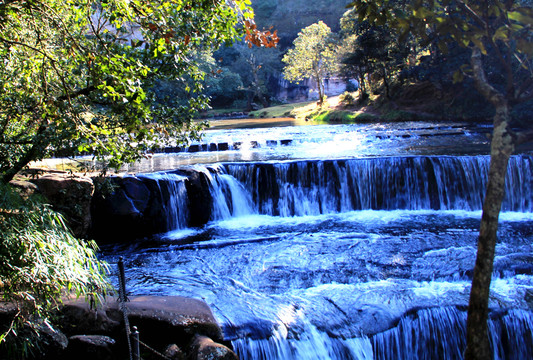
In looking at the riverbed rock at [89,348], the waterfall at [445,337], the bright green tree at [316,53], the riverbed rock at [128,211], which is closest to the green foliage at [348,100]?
the bright green tree at [316,53]

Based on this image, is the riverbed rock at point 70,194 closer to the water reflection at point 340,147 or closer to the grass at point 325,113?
the water reflection at point 340,147

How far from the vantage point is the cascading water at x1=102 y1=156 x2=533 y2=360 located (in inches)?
255

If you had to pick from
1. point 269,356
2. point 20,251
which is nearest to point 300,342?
point 269,356

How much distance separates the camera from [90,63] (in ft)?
19.0

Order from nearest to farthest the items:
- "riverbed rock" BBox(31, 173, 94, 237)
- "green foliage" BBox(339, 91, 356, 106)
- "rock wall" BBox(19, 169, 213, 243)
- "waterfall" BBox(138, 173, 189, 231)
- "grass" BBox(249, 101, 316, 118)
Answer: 1. "riverbed rock" BBox(31, 173, 94, 237)
2. "rock wall" BBox(19, 169, 213, 243)
3. "waterfall" BBox(138, 173, 189, 231)
4. "green foliage" BBox(339, 91, 356, 106)
5. "grass" BBox(249, 101, 316, 118)

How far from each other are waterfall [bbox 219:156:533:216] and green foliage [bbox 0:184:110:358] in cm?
910

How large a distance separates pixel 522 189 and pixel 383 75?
22.9m

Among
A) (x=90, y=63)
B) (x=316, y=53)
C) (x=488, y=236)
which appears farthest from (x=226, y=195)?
(x=316, y=53)

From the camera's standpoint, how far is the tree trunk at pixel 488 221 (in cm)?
369

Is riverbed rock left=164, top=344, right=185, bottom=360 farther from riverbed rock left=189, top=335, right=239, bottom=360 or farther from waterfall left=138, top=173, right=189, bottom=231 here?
waterfall left=138, top=173, right=189, bottom=231

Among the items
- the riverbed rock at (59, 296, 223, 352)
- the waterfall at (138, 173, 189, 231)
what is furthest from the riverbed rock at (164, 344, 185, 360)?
the waterfall at (138, 173, 189, 231)

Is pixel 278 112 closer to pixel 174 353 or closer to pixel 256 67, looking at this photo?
pixel 256 67

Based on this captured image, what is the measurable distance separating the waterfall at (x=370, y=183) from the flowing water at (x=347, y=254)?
1.2 inches

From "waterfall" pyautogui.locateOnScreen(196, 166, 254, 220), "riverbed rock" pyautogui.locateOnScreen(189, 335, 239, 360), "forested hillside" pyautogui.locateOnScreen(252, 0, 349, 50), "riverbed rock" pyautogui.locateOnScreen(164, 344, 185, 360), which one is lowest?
"riverbed rock" pyautogui.locateOnScreen(164, 344, 185, 360)
